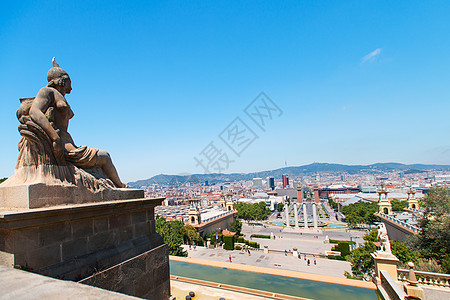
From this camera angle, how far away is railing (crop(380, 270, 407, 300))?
21.7ft

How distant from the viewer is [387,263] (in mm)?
8891

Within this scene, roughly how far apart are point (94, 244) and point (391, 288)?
7.89m

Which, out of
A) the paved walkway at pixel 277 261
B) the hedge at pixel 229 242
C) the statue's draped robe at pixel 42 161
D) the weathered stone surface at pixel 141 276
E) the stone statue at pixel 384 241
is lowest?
the paved walkway at pixel 277 261

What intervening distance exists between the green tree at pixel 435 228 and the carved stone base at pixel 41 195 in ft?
59.4

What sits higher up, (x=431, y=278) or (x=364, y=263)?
(x=431, y=278)

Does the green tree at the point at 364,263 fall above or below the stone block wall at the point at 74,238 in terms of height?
below

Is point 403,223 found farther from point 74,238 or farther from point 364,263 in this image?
point 74,238

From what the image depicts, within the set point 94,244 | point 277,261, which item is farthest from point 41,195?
point 277,261

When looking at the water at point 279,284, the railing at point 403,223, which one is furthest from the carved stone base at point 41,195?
the railing at point 403,223

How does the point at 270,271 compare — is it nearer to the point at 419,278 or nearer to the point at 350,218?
the point at 419,278

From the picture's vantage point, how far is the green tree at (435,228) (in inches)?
576

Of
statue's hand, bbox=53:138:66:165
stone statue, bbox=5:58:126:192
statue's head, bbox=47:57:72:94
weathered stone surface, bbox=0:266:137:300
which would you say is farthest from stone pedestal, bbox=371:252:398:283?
statue's head, bbox=47:57:72:94

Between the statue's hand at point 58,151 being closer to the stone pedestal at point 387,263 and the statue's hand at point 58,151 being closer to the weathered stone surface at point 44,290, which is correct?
the weathered stone surface at point 44,290

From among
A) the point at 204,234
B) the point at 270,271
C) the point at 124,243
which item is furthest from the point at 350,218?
the point at 124,243
